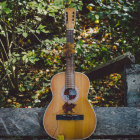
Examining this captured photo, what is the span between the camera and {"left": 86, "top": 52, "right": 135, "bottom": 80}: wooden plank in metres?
2.05

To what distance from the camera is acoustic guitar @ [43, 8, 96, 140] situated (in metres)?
1.75

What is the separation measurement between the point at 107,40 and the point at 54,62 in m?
1.21

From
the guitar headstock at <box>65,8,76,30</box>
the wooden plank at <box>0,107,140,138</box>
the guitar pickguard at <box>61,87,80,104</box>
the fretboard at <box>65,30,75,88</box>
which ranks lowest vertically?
the wooden plank at <box>0,107,140,138</box>

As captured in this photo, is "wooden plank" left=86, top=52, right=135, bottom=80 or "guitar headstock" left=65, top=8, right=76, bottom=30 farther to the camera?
"wooden plank" left=86, top=52, right=135, bottom=80

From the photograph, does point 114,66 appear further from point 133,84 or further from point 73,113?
point 73,113

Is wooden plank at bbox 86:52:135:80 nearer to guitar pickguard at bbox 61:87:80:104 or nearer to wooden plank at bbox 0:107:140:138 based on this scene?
wooden plank at bbox 0:107:140:138

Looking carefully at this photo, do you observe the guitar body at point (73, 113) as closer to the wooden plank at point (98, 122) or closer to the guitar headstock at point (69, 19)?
the wooden plank at point (98, 122)

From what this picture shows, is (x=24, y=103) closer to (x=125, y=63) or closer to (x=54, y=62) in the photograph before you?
(x=54, y=62)

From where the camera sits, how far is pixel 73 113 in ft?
5.78

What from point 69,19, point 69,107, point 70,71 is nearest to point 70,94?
point 69,107

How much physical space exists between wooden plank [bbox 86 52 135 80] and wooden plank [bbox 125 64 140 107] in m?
0.09

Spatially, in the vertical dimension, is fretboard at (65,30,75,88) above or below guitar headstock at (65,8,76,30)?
below

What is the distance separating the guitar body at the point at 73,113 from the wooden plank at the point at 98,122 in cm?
30

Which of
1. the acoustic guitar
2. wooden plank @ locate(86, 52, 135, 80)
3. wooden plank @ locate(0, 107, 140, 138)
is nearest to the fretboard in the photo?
the acoustic guitar
